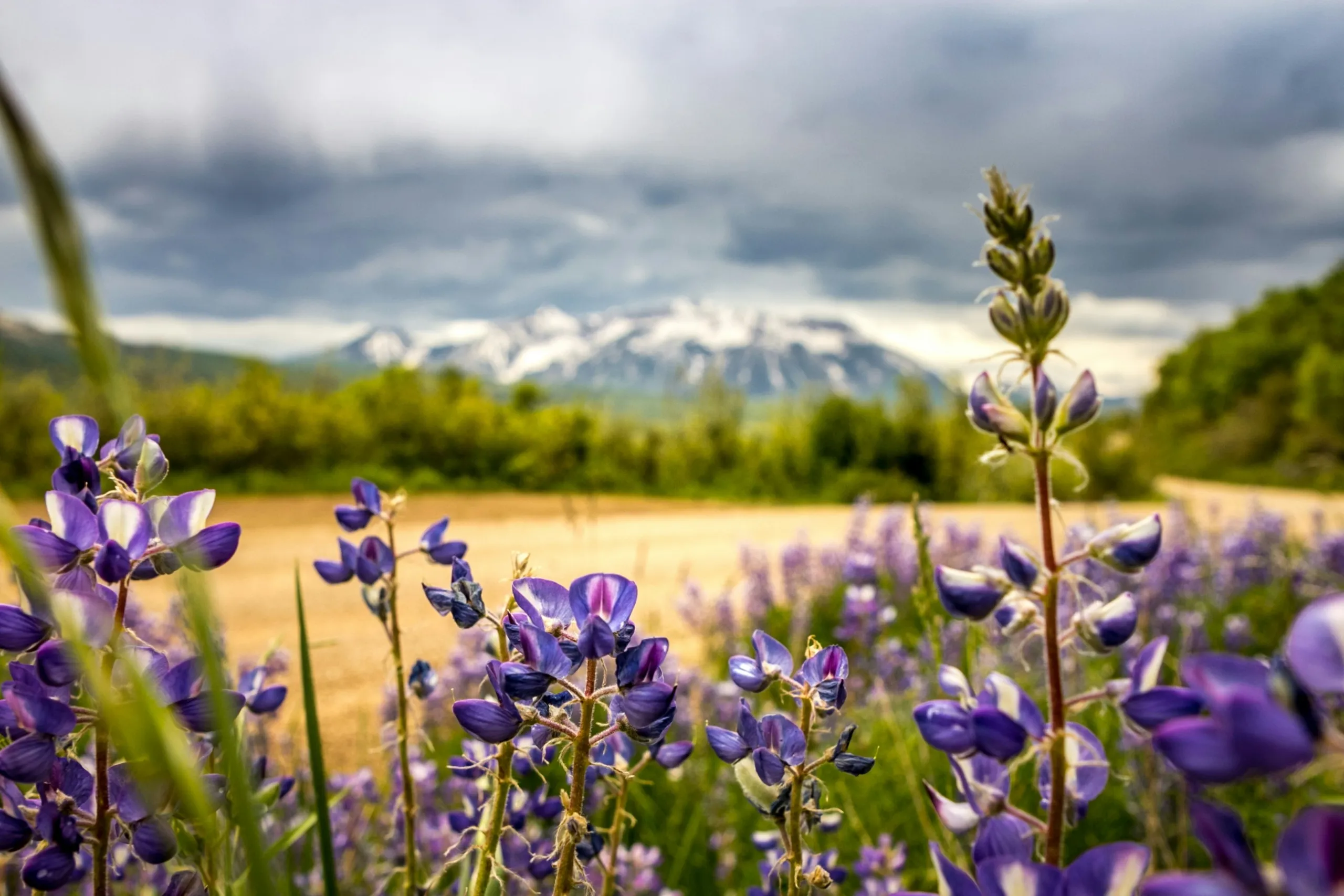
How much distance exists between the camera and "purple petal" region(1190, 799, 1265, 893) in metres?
0.37

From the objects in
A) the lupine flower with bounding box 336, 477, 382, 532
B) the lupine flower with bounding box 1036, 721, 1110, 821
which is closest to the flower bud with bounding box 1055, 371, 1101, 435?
the lupine flower with bounding box 1036, 721, 1110, 821

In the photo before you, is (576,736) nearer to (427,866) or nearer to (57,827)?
(57,827)

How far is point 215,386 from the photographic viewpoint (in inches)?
838

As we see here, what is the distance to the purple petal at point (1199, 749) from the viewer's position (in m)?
0.40

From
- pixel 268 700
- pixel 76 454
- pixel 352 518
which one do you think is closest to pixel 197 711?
pixel 268 700

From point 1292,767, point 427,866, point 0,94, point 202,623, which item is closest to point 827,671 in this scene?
point 1292,767

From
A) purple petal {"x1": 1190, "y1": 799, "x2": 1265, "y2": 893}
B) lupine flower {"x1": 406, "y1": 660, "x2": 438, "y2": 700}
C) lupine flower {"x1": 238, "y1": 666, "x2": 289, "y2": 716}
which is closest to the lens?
purple petal {"x1": 1190, "y1": 799, "x2": 1265, "y2": 893}

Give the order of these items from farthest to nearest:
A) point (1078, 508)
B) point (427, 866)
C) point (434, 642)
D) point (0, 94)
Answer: point (1078, 508), point (434, 642), point (427, 866), point (0, 94)

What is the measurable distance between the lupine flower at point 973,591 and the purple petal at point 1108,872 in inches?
7.0

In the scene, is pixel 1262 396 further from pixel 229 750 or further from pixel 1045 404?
pixel 229 750

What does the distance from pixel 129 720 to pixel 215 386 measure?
78.6 feet

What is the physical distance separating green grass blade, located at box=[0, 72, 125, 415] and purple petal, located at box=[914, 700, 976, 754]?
1.81 feet

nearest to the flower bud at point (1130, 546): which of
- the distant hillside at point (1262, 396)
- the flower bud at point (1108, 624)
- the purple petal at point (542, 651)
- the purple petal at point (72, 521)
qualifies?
the flower bud at point (1108, 624)

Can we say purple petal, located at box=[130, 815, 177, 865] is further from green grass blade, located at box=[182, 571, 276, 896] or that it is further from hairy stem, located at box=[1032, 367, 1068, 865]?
hairy stem, located at box=[1032, 367, 1068, 865]
